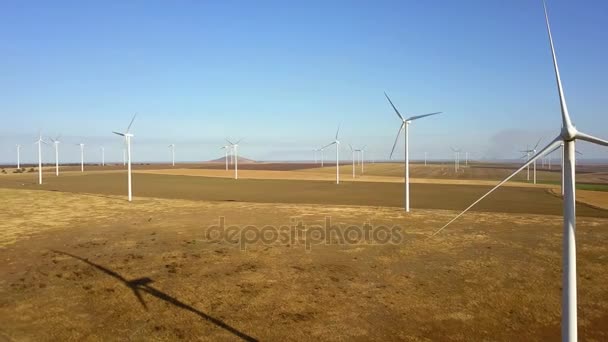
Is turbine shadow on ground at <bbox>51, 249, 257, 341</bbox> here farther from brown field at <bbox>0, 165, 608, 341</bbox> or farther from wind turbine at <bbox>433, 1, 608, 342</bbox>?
wind turbine at <bbox>433, 1, 608, 342</bbox>

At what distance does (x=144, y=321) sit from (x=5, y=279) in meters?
8.24

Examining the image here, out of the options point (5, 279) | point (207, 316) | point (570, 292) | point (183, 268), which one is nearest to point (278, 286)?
point (207, 316)

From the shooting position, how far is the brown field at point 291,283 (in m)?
12.0

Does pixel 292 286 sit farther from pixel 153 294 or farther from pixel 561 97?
pixel 561 97

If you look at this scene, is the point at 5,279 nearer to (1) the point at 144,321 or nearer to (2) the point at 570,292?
(1) the point at 144,321

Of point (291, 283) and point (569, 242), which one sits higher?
point (569, 242)

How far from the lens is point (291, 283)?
15.7m

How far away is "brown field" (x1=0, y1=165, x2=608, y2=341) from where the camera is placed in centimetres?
1197

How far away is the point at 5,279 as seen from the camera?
642 inches
